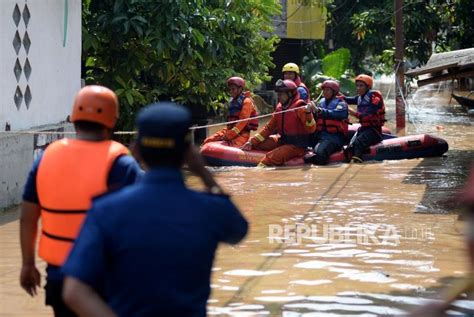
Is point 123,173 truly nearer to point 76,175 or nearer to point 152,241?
point 76,175

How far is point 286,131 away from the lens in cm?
1487

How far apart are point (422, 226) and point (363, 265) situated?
6.42 feet

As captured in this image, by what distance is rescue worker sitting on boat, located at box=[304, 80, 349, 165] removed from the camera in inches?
582

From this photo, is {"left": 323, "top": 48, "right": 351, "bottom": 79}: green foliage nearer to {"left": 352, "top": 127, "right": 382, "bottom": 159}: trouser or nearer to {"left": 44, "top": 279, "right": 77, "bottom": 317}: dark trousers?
{"left": 352, "top": 127, "right": 382, "bottom": 159}: trouser

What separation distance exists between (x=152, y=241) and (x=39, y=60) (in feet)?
29.2

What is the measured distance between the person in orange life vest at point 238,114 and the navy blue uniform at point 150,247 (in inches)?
456

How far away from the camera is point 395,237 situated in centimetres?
912

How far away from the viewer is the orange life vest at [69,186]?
13.4 feet

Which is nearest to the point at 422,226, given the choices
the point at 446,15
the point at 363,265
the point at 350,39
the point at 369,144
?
the point at 363,265

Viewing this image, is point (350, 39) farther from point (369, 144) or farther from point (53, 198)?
point (53, 198)

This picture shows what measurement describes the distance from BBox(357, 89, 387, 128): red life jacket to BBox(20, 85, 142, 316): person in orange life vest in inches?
434

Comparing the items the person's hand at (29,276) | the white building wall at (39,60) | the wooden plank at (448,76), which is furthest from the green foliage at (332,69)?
the person's hand at (29,276)

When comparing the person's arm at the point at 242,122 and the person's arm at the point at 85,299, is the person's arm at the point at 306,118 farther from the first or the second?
the person's arm at the point at 85,299

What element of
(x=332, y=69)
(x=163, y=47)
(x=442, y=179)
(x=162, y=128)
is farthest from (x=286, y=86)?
(x=332, y=69)
